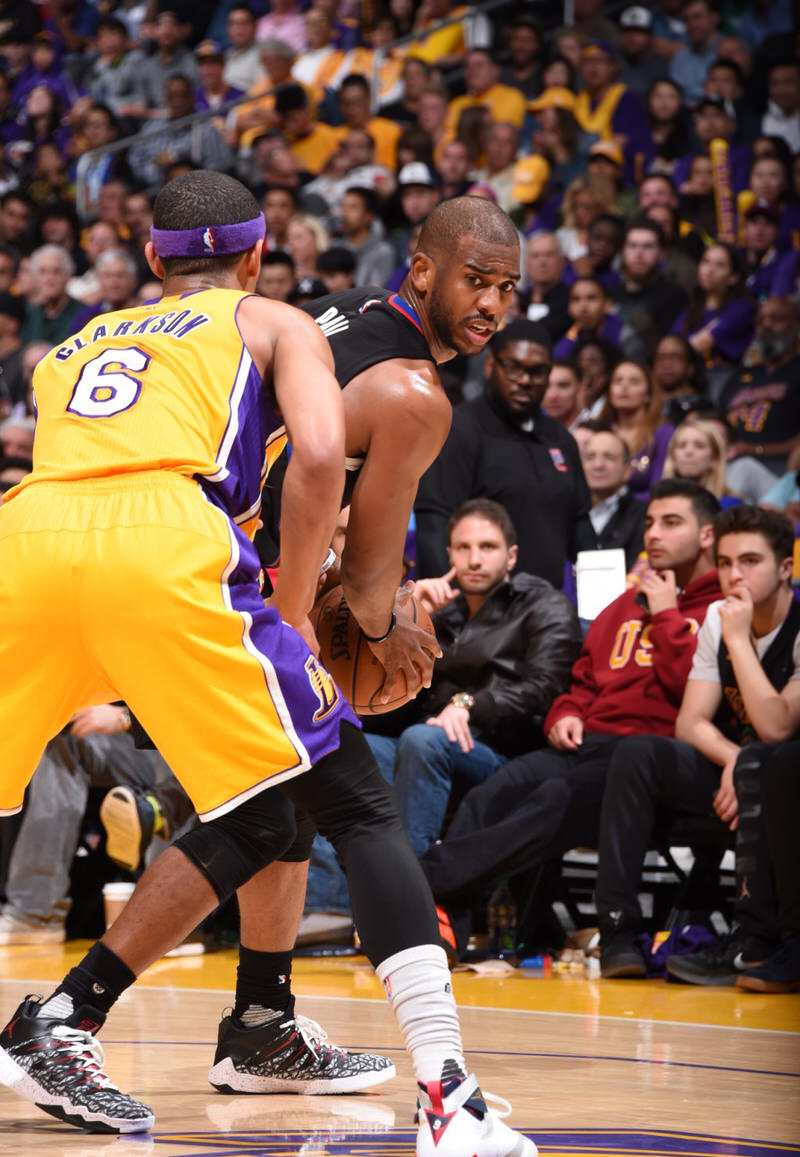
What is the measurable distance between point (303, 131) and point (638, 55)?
307 centimetres

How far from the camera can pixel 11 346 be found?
1171 centimetres

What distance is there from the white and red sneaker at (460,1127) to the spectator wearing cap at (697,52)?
10.3 metres

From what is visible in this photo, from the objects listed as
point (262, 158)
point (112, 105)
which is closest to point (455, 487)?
point (262, 158)

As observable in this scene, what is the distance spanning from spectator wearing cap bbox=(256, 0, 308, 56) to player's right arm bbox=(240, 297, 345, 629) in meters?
12.3

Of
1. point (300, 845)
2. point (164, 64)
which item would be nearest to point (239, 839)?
point (300, 845)

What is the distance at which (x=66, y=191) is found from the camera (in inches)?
573

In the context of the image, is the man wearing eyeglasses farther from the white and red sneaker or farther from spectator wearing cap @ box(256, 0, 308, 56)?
spectator wearing cap @ box(256, 0, 308, 56)

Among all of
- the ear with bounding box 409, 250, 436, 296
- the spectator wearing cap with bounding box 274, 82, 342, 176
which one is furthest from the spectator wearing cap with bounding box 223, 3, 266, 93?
the ear with bounding box 409, 250, 436, 296

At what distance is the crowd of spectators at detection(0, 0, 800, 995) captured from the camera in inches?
289

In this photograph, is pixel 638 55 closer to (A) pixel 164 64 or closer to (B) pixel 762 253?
(B) pixel 762 253

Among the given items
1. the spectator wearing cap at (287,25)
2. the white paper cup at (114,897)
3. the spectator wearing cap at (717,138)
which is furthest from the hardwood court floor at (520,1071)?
the spectator wearing cap at (287,25)

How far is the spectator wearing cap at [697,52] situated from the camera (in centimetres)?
1157

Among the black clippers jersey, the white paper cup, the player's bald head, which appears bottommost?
the white paper cup

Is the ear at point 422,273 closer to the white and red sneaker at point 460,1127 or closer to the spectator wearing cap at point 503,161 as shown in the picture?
the white and red sneaker at point 460,1127
